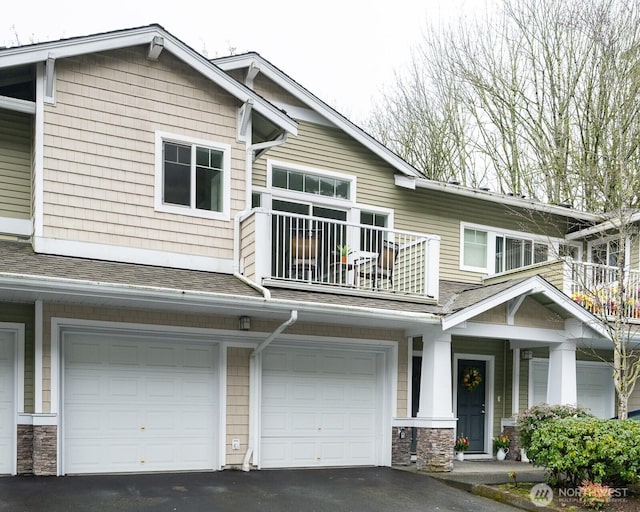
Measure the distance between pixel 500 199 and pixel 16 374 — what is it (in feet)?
31.3

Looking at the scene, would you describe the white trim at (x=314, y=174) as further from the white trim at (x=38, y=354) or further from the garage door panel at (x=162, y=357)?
the white trim at (x=38, y=354)

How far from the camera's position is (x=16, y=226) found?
982cm

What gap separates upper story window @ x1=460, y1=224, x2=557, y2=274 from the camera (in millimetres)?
14008

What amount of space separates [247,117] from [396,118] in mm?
15607

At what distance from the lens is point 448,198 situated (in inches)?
544

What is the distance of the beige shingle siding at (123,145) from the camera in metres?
9.52

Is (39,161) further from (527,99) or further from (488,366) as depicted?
(527,99)

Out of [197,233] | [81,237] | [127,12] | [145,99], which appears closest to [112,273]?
[81,237]

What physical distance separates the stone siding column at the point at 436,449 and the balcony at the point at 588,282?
3.45 meters

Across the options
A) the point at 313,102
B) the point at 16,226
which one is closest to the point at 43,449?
the point at 16,226

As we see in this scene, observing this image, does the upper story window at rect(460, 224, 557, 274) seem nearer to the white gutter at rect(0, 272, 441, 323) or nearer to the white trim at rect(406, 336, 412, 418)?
the white trim at rect(406, 336, 412, 418)

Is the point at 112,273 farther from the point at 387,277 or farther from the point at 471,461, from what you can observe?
the point at 471,461

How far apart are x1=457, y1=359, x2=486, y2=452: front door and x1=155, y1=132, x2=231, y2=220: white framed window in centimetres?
596

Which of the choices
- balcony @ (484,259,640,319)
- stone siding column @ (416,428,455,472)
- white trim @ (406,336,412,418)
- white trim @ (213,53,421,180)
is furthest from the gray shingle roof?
balcony @ (484,259,640,319)
